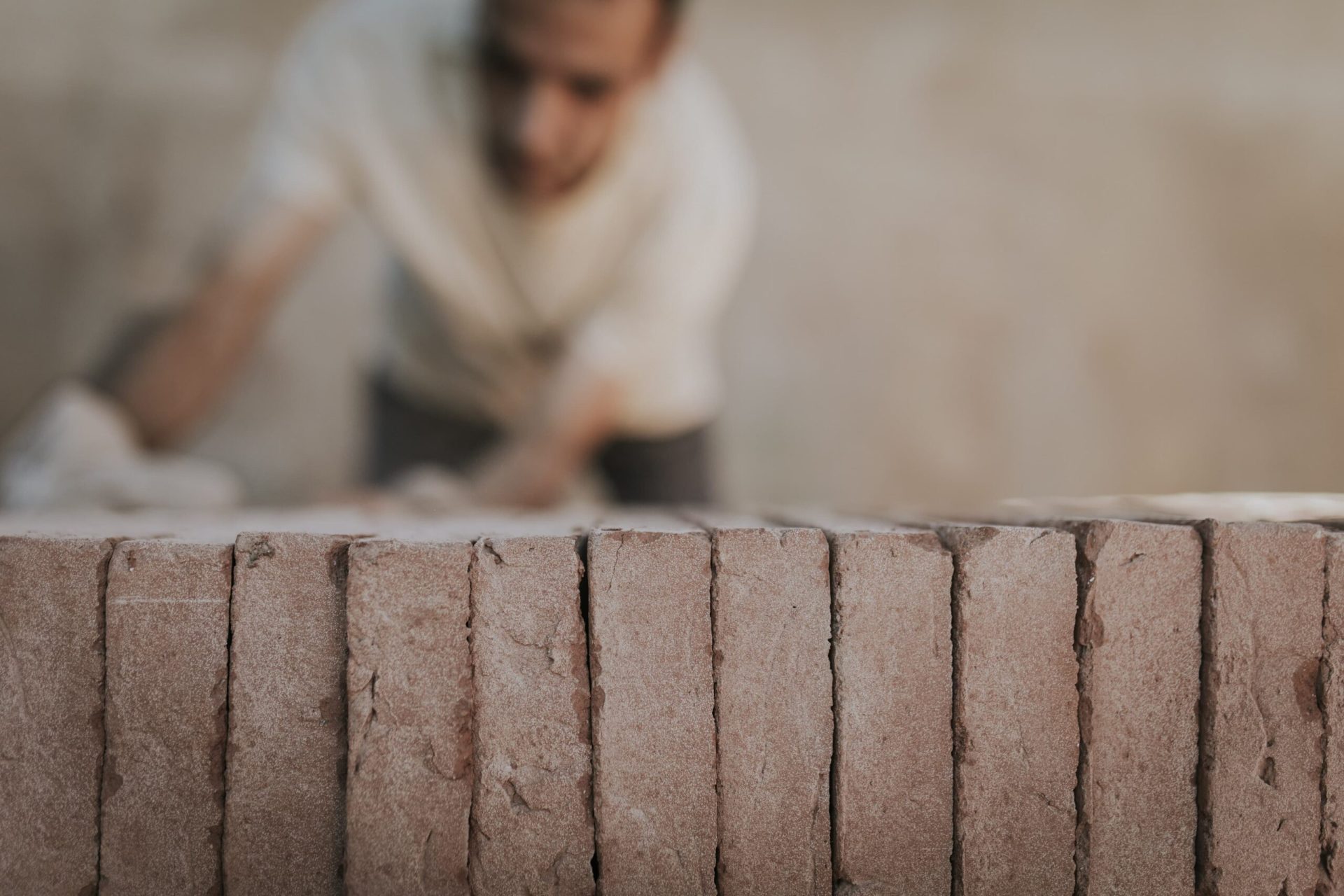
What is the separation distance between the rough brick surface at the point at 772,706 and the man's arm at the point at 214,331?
1.09m

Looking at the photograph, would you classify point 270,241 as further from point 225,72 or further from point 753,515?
point 225,72

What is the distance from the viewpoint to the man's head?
1391 mm

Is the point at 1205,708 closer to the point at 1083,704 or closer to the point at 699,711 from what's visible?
the point at 1083,704

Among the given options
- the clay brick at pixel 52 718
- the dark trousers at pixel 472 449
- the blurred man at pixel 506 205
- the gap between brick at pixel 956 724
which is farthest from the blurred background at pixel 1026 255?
the gap between brick at pixel 956 724

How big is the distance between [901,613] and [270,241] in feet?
3.97

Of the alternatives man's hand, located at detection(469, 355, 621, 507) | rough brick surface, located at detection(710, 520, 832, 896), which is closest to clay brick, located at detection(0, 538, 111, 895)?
rough brick surface, located at detection(710, 520, 832, 896)

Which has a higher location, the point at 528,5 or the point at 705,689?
the point at 528,5

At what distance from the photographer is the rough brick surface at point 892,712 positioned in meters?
0.68

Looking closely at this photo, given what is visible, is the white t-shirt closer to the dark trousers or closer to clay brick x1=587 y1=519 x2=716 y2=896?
the dark trousers

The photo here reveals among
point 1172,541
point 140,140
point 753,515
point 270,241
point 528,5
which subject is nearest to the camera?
point 1172,541

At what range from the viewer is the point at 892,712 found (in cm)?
69

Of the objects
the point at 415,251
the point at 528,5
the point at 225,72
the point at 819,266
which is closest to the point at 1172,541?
the point at 528,5

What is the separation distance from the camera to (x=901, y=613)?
0.68m

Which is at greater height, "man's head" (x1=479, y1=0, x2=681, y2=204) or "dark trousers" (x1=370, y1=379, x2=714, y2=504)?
"man's head" (x1=479, y1=0, x2=681, y2=204)
